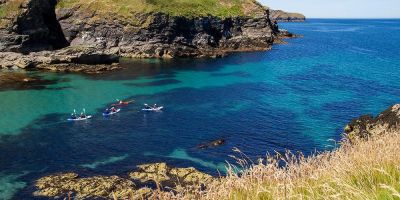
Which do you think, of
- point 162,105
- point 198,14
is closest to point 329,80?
point 162,105

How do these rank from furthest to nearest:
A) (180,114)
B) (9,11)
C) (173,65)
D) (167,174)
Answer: (173,65)
(9,11)
(180,114)
(167,174)

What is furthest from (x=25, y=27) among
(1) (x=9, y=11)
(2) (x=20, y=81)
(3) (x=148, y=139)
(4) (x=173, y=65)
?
(3) (x=148, y=139)

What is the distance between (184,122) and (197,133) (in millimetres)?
5025

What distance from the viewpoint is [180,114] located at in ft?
186

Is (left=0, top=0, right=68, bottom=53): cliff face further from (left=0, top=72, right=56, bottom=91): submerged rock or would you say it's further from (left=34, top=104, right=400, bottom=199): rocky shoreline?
(left=34, top=104, right=400, bottom=199): rocky shoreline

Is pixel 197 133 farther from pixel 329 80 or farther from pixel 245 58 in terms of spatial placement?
pixel 245 58

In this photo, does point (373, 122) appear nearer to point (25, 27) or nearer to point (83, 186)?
point (83, 186)

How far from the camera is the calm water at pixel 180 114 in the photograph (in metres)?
39.8

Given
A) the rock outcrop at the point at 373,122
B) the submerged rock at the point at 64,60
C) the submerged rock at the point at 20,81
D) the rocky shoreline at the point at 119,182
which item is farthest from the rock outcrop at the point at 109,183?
the submerged rock at the point at 64,60

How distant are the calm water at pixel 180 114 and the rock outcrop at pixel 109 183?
5.15 ft

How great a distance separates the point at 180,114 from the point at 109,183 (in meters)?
24.6

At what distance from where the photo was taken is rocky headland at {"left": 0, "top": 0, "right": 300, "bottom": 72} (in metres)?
94.3

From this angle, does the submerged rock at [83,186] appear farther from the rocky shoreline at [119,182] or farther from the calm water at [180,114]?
the calm water at [180,114]

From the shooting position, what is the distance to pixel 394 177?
27.2 feet
